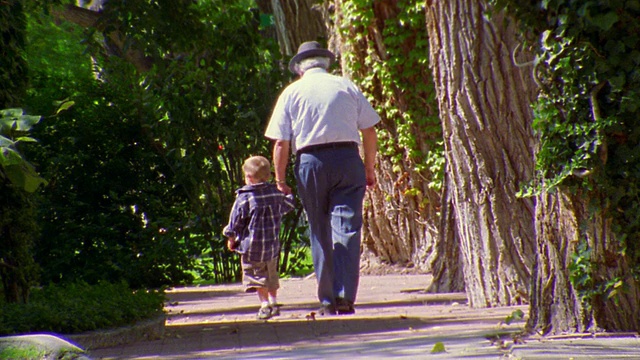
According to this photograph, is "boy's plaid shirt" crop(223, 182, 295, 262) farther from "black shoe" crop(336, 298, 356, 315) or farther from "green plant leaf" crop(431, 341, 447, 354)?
"green plant leaf" crop(431, 341, 447, 354)

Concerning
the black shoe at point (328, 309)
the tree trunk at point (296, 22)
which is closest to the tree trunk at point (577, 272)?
the black shoe at point (328, 309)

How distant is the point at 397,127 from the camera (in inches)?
511

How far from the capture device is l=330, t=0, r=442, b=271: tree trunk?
12711 millimetres

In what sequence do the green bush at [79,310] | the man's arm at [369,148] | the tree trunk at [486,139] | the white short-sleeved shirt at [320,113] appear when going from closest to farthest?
the green bush at [79,310], the tree trunk at [486,139], the white short-sleeved shirt at [320,113], the man's arm at [369,148]

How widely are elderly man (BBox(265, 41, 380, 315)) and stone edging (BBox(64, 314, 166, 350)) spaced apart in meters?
1.19

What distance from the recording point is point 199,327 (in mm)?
8195

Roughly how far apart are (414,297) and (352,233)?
201 cm

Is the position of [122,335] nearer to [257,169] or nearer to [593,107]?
[257,169]

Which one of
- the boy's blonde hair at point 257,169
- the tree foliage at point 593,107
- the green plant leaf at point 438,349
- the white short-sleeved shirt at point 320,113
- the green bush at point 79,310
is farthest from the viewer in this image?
the boy's blonde hair at point 257,169

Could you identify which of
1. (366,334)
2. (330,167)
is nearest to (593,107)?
(366,334)

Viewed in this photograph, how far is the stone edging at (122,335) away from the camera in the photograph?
6915mm

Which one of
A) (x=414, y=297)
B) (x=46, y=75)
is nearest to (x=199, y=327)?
(x=414, y=297)

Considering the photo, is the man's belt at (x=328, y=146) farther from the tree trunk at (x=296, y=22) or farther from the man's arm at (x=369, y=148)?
the tree trunk at (x=296, y=22)

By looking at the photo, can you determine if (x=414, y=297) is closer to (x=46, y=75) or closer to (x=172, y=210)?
(x=172, y=210)
